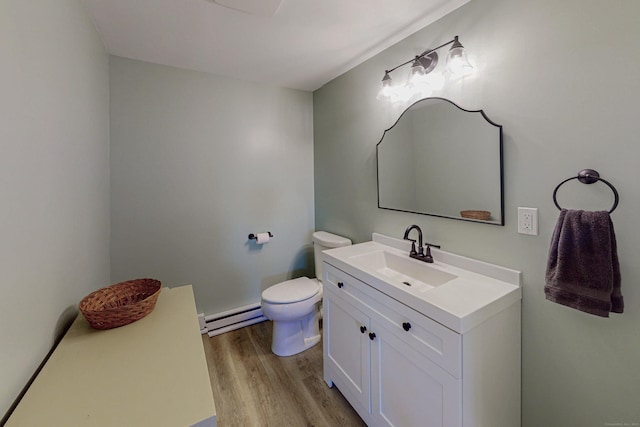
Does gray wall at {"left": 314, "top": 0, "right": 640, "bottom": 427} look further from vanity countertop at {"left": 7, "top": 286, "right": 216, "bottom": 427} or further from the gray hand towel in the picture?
vanity countertop at {"left": 7, "top": 286, "right": 216, "bottom": 427}

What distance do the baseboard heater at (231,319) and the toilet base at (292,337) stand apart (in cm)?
41

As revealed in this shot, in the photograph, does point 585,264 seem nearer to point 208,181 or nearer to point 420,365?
point 420,365

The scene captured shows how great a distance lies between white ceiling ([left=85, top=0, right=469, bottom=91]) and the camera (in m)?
1.45

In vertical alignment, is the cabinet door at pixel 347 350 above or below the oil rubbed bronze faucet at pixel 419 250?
below

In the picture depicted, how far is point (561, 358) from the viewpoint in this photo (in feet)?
3.77

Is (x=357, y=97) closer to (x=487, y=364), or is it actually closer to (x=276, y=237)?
(x=276, y=237)

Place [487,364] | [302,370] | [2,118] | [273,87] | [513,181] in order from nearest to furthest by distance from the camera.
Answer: [2,118]
[487,364]
[513,181]
[302,370]
[273,87]

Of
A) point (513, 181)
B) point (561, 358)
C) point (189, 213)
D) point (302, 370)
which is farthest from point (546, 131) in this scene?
point (189, 213)

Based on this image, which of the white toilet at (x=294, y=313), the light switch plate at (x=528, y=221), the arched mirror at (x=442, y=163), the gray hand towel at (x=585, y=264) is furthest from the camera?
the white toilet at (x=294, y=313)

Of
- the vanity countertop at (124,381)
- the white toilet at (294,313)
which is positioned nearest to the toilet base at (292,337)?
the white toilet at (294,313)

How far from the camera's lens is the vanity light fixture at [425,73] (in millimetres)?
1390

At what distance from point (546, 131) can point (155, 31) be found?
2.23 metres

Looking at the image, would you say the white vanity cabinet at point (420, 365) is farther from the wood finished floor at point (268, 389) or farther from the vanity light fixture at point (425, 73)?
the vanity light fixture at point (425, 73)

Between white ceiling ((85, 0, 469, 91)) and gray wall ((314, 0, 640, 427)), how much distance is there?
0.30 meters
